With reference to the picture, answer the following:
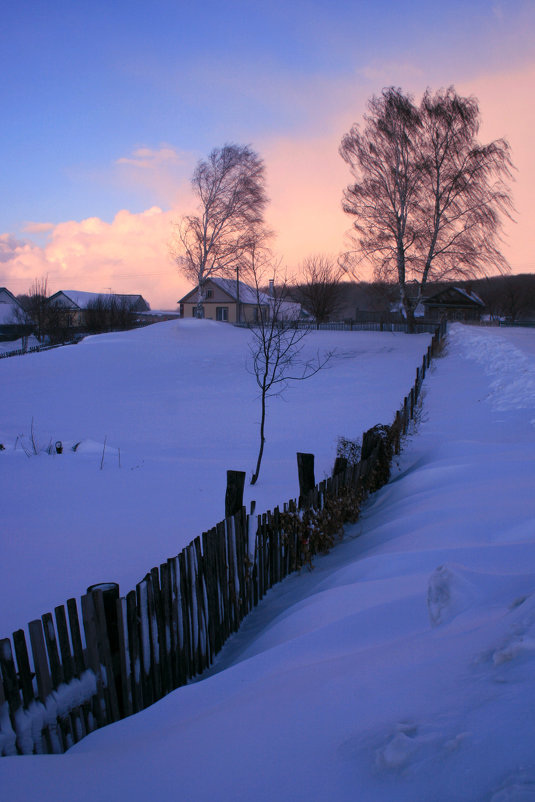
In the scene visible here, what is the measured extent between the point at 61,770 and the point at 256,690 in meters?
0.78

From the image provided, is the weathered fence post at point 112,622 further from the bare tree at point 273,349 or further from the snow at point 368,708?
the bare tree at point 273,349

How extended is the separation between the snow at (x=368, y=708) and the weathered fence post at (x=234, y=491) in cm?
146

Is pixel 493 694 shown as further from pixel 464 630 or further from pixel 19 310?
pixel 19 310

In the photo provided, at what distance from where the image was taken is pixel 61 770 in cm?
186

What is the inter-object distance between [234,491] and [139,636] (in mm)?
2011

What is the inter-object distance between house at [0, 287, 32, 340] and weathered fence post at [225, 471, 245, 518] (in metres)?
44.5

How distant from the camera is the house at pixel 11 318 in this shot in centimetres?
4497

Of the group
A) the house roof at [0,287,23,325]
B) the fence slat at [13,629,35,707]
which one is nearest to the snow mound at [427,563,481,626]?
the fence slat at [13,629,35,707]

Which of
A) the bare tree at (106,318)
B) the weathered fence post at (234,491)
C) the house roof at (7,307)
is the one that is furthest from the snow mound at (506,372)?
the house roof at (7,307)

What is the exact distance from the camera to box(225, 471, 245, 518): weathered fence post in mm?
4605

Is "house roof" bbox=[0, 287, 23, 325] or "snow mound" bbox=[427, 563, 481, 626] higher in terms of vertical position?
"house roof" bbox=[0, 287, 23, 325]

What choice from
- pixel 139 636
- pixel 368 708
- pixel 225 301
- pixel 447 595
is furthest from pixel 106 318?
pixel 368 708

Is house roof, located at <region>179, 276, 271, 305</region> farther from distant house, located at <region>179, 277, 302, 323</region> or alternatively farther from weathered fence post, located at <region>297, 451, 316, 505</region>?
weathered fence post, located at <region>297, 451, 316, 505</region>

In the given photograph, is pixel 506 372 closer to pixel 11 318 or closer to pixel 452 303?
pixel 11 318
